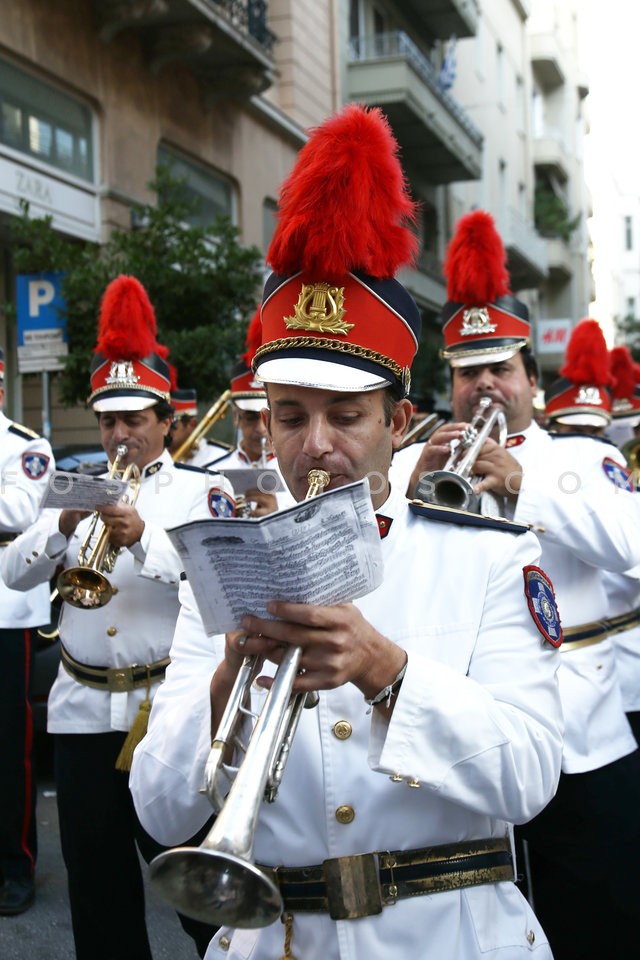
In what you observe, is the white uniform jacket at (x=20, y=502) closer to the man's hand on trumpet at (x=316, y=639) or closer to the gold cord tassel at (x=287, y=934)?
the gold cord tassel at (x=287, y=934)

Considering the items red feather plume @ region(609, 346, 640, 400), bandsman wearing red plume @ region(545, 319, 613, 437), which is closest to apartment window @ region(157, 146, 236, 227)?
red feather plume @ region(609, 346, 640, 400)

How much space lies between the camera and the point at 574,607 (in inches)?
148

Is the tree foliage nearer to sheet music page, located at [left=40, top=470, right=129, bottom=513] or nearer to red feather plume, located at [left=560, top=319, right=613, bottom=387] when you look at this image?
red feather plume, located at [left=560, top=319, right=613, bottom=387]

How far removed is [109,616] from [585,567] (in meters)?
1.81

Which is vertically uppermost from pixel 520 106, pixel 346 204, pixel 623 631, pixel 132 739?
pixel 520 106

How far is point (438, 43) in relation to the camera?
2797cm

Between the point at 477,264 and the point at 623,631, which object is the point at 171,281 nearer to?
the point at 477,264

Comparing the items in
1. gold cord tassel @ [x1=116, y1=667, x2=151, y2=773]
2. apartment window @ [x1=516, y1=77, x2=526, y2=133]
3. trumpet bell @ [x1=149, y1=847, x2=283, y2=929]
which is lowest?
gold cord tassel @ [x1=116, y1=667, x2=151, y2=773]

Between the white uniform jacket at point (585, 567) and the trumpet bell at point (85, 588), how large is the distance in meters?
1.58

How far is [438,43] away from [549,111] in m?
14.8

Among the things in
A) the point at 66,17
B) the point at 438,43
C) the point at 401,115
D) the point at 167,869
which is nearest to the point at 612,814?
the point at 167,869

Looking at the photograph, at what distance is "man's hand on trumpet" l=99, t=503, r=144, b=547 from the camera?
4203 mm

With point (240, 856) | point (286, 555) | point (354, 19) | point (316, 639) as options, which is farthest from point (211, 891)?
point (354, 19)

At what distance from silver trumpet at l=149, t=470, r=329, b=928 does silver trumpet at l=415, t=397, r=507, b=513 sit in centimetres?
188
